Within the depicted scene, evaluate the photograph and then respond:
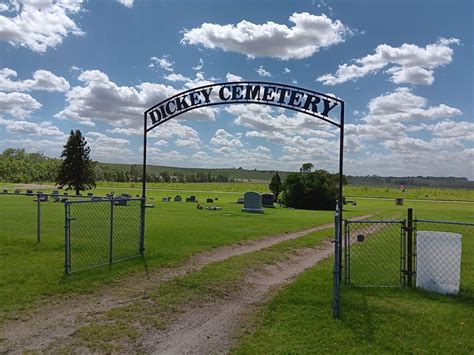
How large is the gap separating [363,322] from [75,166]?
2162 inches

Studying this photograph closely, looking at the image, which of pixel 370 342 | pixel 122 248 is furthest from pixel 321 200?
pixel 370 342

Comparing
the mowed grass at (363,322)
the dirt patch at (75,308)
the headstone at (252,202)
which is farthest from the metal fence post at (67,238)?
the headstone at (252,202)

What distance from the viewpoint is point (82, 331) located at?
5812 millimetres

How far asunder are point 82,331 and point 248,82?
21.1 feet

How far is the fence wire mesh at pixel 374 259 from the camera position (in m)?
8.73

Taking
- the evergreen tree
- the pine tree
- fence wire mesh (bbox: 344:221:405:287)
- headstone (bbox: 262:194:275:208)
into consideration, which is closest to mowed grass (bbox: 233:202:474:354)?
fence wire mesh (bbox: 344:221:405:287)

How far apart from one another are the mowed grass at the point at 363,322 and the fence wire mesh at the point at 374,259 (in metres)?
0.73

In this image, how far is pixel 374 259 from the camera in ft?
38.6

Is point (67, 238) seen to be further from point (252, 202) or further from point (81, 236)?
point (252, 202)

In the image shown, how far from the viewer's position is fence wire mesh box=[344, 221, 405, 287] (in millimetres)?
8734

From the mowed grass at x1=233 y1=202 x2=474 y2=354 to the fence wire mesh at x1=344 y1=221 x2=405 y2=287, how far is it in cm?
73

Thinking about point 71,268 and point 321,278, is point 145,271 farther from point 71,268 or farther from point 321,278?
point 321,278

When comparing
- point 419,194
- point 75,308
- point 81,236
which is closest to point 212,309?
point 75,308

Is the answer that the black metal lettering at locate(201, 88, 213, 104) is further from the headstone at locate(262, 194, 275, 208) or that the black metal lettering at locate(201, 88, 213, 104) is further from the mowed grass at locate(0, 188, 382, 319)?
the headstone at locate(262, 194, 275, 208)
